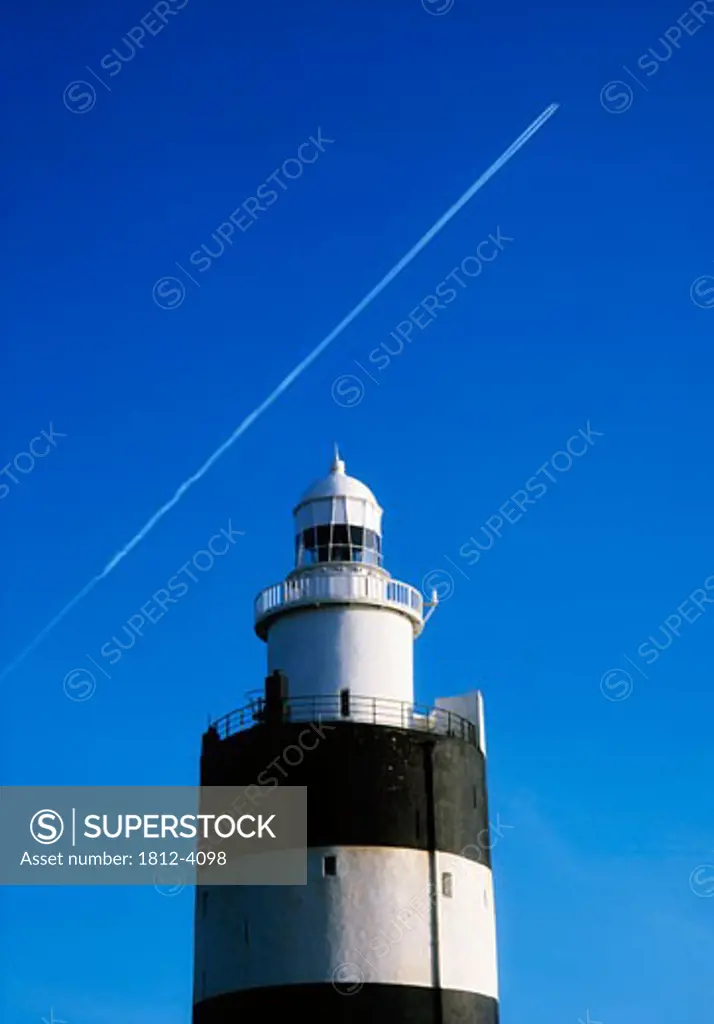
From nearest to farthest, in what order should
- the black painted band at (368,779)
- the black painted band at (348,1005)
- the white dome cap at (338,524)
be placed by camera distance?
the black painted band at (348,1005), the black painted band at (368,779), the white dome cap at (338,524)

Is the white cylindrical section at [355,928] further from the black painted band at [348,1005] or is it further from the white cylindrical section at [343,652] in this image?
the white cylindrical section at [343,652]

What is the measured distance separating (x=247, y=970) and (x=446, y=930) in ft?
18.6

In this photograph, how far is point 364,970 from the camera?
4169 cm

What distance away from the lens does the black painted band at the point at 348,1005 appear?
135ft

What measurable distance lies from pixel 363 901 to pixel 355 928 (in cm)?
76

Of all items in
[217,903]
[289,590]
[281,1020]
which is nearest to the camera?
[281,1020]

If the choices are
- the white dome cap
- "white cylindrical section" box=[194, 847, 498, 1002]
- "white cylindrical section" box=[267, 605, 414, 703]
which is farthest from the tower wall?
the white dome cap

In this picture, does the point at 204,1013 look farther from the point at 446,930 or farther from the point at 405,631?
the point at 405,631

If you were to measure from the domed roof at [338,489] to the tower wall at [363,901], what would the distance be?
26.1ft

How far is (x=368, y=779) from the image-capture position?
43906mm

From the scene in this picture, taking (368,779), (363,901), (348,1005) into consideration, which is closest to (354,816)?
(368,779)

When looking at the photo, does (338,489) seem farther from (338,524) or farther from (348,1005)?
(348,1005)

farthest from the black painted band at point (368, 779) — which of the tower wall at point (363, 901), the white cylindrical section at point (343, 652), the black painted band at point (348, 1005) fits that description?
the black painted band at point (348, 1005)

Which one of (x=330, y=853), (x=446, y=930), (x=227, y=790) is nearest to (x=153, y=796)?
(x=227, y=790)
